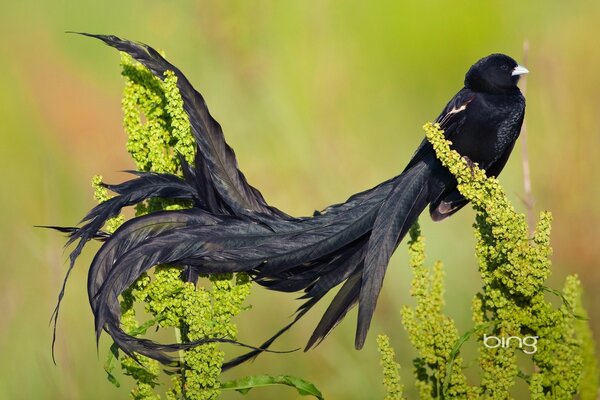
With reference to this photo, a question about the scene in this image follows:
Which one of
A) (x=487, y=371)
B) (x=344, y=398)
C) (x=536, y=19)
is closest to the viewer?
(x=487, y=371)

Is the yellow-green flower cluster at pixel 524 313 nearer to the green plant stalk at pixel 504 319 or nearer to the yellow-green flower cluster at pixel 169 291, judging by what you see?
the green plant stalk at pixel 504 319

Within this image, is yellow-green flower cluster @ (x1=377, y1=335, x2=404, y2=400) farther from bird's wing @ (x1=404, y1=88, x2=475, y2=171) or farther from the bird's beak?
the bird's beak

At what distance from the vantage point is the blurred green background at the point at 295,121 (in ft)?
18.0

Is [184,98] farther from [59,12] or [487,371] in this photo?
[59,12]

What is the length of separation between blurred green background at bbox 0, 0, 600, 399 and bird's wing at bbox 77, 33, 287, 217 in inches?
64.6

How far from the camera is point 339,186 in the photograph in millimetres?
6168

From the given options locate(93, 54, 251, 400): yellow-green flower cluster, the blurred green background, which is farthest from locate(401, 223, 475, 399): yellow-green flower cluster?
the blurred green background

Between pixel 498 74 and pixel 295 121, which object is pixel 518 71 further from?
pixel 295 121

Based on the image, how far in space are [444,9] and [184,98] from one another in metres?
4.25

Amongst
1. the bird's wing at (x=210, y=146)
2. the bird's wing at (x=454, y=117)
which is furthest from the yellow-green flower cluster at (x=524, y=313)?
the bird's wing at (x=454, y=117)

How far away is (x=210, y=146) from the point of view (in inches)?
141

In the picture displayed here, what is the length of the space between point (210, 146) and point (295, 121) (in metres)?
2.97

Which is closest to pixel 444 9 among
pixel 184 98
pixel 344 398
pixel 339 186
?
pixel 339 186

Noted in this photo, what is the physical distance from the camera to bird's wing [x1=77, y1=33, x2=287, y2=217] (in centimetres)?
356
